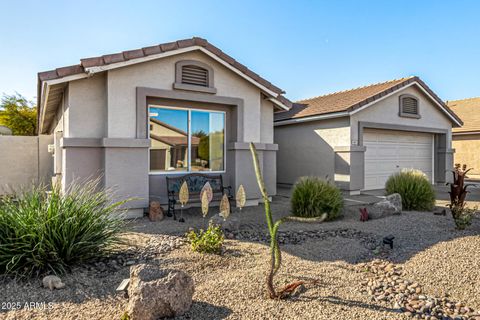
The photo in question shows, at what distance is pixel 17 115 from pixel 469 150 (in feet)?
99.8

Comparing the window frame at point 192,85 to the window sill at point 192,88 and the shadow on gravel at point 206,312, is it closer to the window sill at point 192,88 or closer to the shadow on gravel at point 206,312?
the window sill at point 192,88

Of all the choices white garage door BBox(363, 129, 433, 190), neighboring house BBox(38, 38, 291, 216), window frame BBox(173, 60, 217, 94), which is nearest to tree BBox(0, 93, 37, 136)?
neighboring house BBox(38, 38, 291, 216)

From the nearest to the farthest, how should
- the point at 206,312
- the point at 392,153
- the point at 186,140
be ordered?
the point at 206,312 < the point at 186,140 < the point at 392,153

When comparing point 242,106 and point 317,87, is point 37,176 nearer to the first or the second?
point 242,106

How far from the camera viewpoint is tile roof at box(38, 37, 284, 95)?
24.5ft

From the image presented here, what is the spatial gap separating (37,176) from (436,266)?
1193cm

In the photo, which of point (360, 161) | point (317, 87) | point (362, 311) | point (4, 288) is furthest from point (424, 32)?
point (4, 288)

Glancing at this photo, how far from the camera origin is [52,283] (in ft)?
12.6

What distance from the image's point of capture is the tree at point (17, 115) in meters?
22.1

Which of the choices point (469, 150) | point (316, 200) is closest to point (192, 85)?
point (316, 200)

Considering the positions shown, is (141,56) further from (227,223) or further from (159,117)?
(227,223)

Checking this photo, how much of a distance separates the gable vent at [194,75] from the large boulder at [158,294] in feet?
21.6

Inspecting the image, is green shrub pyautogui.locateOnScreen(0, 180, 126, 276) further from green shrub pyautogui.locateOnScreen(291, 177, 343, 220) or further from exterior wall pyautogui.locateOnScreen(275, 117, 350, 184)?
exterior wall pyautogui.locateOnScreen(275, 117, 350, 184)

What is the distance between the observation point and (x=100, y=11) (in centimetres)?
884
